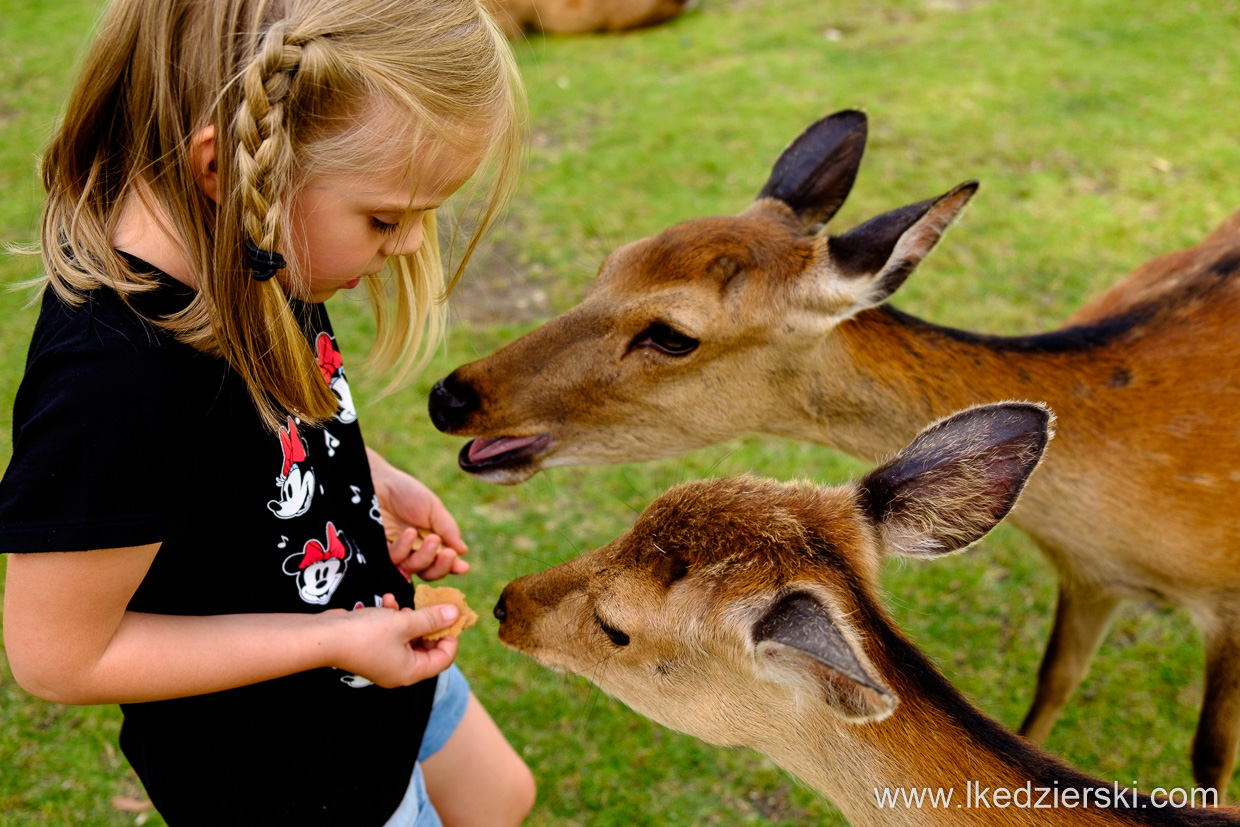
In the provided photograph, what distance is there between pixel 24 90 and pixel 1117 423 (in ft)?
30.5

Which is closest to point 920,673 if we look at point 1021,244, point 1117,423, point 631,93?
point 1117,423

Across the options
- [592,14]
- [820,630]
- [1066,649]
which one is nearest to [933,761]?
[820,630]

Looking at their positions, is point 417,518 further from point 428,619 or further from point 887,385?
point 887,385

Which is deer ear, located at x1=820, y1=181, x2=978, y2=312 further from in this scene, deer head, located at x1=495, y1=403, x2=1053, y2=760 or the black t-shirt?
the black t-shirt

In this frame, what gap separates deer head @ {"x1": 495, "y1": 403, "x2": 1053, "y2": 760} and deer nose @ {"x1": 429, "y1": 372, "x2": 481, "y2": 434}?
0.98 meters

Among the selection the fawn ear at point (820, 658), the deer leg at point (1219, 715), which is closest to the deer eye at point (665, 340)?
the fawn ear at point (820, 658)

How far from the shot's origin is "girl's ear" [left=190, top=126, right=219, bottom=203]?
5.97ft

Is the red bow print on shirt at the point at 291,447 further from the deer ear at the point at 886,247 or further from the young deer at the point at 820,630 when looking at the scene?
the deer ear at the point at 886,247

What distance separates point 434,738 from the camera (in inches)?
109

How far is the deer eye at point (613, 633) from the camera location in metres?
2.31

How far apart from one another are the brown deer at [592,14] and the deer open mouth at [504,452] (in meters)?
7.44

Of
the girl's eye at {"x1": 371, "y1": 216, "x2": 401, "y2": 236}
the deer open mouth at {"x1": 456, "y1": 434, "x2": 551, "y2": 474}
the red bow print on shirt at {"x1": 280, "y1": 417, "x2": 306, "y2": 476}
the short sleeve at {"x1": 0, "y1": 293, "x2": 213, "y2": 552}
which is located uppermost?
the girl's eye at {"x1": 371, "y1": 216, "x2": 401, "y2": 236}

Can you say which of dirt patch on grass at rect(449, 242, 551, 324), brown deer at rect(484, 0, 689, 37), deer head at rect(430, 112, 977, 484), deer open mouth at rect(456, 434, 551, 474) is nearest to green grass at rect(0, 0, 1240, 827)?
dirt patch on grass at rect(449, 242, 551, 324)

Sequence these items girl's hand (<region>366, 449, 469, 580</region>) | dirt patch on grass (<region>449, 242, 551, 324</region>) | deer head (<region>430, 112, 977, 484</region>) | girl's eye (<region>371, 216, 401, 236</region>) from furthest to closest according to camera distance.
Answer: dirt patch on grass (<region>449, 242, 551, 324</region>) → deer head (<region>430, 112, 977, 484</region>) → girl's hand (<region>366, 449, 469, 580</region>) → girl's eye (<region>371, 216, 401, 236</region>)
